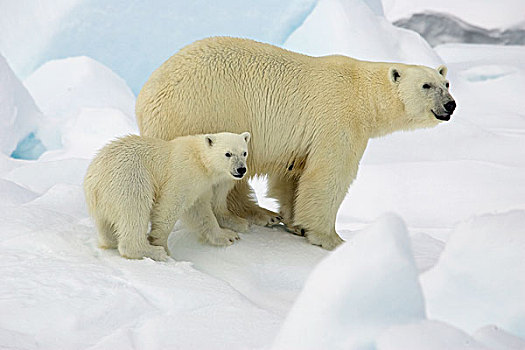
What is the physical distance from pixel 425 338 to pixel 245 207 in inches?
103

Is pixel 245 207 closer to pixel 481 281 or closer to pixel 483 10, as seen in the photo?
pixel 481 281

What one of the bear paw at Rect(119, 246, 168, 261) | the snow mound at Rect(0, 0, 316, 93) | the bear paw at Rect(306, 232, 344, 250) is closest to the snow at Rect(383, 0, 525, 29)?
the snow mound at Rect(0, 0, 316, 93)

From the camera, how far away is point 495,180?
607cm

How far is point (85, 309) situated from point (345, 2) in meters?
8.08

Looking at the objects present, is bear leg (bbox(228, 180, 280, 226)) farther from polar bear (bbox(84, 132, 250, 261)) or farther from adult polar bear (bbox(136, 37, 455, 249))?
polar bear (bbox(84, 132, 250, 261))

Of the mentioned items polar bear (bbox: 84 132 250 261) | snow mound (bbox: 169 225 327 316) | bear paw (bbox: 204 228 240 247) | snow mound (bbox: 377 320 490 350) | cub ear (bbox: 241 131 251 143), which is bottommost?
snow mound (bbox: 169 225 327 316)

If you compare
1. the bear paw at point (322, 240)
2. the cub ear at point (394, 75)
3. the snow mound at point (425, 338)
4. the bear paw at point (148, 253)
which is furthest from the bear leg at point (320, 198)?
the snow mound at point (425, 338)

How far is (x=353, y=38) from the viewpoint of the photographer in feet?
29.8

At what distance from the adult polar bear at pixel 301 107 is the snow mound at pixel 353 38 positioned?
540 centimetres

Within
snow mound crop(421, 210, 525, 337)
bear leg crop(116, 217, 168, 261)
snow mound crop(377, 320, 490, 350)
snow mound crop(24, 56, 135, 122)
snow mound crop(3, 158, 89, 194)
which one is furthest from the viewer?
snow mound crop(24, 56, 135, 122)

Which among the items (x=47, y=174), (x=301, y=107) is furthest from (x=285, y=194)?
(x=47, y=174)

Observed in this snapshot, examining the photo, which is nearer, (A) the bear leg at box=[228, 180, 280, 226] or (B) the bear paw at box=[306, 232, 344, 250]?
(B) the bear paw at box=[306, 232, 344, 250]

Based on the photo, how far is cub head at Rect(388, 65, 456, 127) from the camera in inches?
143

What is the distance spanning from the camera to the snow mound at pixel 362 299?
155 centimetres
